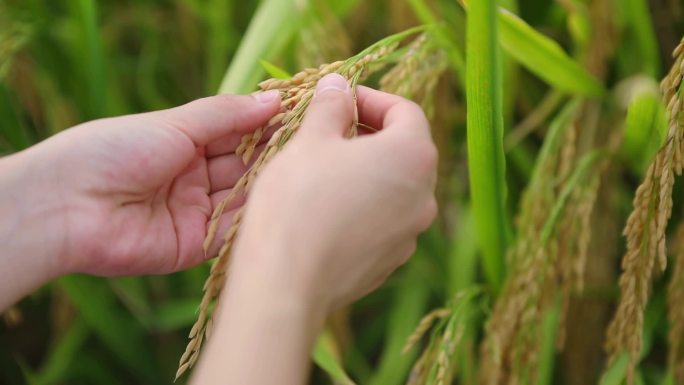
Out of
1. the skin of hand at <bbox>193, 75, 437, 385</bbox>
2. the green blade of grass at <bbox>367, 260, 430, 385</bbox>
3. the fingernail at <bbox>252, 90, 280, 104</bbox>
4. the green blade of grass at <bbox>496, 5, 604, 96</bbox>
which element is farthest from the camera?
the green blade of grass at <bbox>367, 260, 430, 385</bbox>

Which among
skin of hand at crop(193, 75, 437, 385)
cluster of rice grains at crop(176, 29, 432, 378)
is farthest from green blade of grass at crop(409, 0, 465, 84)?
skin of hand at crop(193, 75, 437, 385)

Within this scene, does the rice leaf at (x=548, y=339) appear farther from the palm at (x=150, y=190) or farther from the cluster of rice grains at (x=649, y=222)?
the palm at (x=150, y=190)

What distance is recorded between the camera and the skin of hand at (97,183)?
0.85 meters

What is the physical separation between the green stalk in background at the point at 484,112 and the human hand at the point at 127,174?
22 centimetres

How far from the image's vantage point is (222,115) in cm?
85

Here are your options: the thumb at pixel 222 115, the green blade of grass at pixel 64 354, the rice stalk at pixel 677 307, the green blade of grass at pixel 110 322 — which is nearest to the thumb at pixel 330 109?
the thumb at pixel 222 115

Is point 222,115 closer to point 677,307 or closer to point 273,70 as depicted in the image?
point 273,70

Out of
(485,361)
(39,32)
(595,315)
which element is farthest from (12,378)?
(595,315)

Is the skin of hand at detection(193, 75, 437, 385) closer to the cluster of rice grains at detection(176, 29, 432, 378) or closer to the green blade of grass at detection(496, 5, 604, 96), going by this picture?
the cluster of rice grains at detection(176, 29, 432, 378)

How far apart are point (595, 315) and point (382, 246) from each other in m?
0.78

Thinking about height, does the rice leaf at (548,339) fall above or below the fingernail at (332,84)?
below

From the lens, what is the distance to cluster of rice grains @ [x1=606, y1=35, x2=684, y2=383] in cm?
73

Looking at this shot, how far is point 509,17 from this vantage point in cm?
91

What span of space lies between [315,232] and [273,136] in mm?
166
